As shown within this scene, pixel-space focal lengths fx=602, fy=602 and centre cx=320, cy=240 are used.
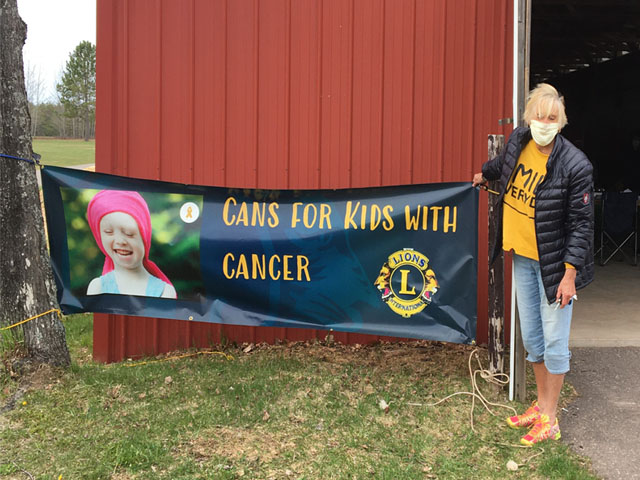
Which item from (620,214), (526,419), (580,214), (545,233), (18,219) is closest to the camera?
(580,214)

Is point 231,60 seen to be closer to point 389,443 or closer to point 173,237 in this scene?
point 173,237

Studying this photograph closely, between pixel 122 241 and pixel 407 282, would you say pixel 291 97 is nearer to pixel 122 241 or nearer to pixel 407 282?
pixel 122 241

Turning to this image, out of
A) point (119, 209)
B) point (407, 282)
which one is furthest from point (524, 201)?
point (119, 209)

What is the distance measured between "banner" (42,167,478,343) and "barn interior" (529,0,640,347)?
2080mm

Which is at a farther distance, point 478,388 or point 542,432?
point 478,388

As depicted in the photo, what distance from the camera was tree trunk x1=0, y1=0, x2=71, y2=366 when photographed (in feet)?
14.1

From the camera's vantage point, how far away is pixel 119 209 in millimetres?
4586

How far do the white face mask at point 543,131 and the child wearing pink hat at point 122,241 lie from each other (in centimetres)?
283

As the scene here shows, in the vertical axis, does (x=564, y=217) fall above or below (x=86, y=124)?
below

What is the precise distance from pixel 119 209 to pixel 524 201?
9.58 feet

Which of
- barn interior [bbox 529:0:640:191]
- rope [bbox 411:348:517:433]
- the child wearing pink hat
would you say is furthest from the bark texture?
barn interior [bbox 529:0:640:191]

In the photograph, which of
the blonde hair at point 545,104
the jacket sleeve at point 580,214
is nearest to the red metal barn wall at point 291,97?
the blonde hair at point 545,104

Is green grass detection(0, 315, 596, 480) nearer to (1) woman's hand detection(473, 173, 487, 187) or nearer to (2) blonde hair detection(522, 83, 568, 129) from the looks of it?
(1) woman's hand detection(473, 173, 487, 187)

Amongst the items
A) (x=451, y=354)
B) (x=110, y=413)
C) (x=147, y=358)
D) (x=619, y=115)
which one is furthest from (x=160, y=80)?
(x=619, y=115)
